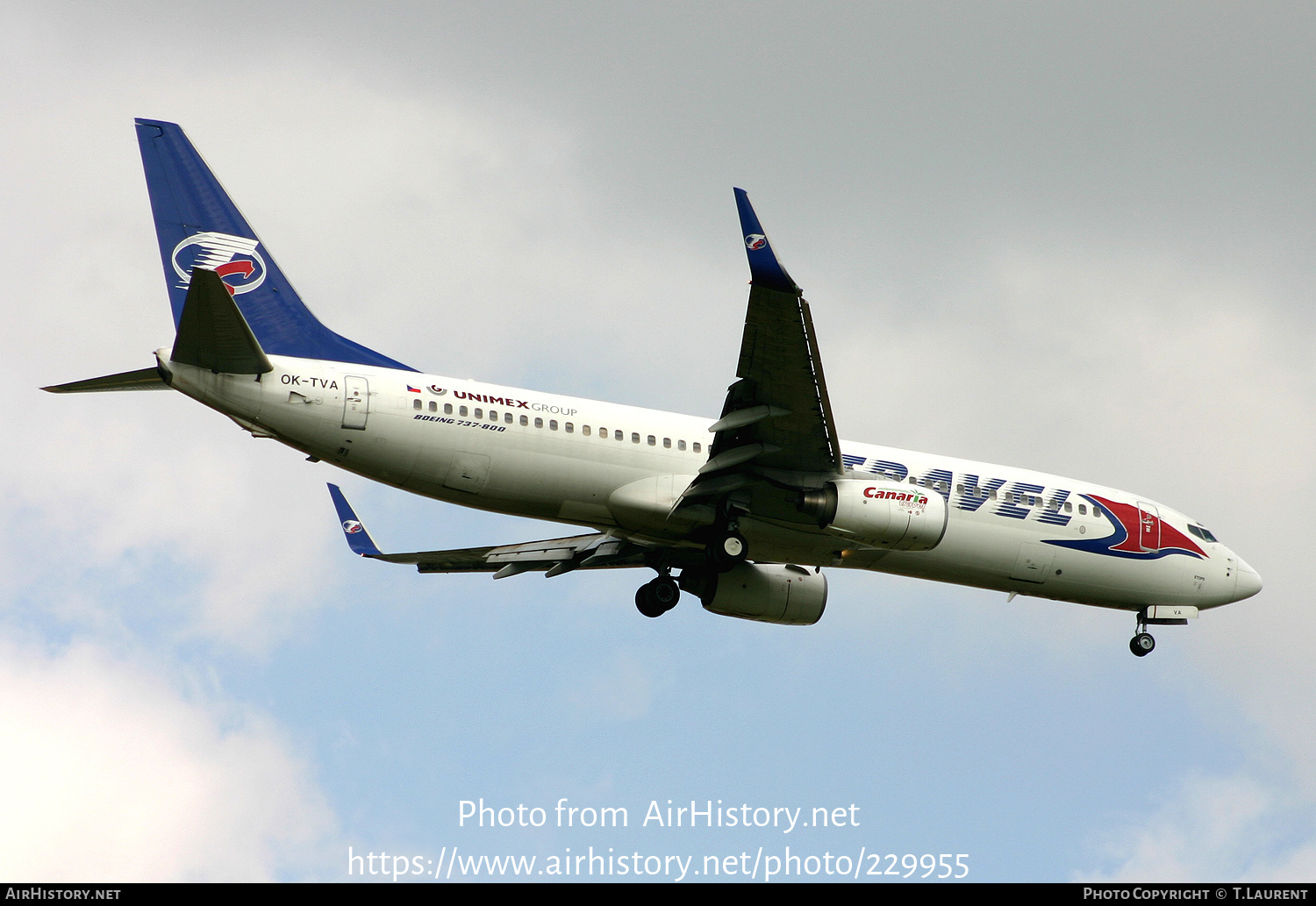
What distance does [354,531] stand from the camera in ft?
107

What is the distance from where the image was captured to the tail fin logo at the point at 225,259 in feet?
87.9

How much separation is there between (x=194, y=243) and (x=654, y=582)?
1199 cm

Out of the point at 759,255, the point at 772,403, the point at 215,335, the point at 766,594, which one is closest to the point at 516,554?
the point at 766,594

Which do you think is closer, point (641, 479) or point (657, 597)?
point (641, 479)

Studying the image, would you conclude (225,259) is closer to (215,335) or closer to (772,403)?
(215,335)

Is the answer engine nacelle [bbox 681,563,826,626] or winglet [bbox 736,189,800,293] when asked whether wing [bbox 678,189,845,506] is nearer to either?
winglet [bbox 736,189,800,293]

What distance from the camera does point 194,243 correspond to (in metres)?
26.9

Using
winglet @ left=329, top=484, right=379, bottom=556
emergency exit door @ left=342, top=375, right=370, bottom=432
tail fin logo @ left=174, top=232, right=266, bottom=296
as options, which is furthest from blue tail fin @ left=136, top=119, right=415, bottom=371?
winglet @ left=329, top=484, right=379, bottom=556

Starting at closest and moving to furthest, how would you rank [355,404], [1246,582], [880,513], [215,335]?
[215,335], [355,404], [880,513], [1246,582]

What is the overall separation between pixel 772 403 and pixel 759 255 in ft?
13.5

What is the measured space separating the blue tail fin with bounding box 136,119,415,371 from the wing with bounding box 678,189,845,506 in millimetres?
6554

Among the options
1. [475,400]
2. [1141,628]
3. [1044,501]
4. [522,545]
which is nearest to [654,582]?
[522,545]

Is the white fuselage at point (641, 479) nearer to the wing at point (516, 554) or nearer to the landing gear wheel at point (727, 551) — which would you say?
the landing gear wheel at point (727, 551)
